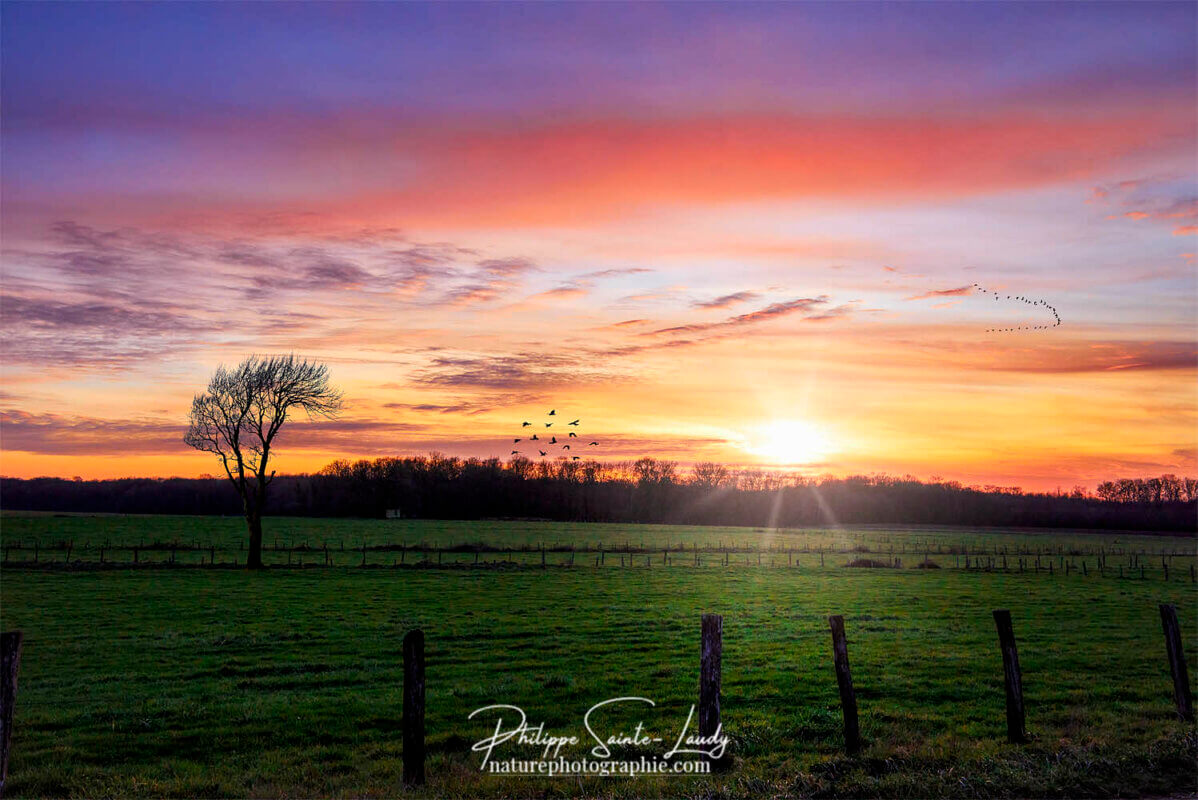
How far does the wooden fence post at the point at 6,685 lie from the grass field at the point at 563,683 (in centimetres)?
174

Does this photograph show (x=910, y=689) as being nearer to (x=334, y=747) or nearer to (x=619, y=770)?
(x=619, y=770)

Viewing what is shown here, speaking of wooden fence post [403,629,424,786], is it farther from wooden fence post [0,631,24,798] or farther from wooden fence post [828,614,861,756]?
wooden fence post [828,614,861,756]

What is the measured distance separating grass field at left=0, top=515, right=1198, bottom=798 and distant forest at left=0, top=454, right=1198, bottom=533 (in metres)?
122

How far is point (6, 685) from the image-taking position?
10.2m

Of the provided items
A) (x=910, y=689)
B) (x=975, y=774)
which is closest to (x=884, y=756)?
(x=975, y=774)

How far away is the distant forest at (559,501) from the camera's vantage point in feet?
536

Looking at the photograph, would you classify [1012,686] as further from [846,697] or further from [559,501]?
[559,501]

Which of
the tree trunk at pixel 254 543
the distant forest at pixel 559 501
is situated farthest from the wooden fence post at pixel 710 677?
the distant forest at pixel 559 501

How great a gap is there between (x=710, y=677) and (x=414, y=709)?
4002 mm

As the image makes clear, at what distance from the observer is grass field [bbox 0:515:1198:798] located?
469 inches

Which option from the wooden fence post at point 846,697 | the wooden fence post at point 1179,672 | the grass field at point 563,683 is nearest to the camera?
the grass field at point 563,683

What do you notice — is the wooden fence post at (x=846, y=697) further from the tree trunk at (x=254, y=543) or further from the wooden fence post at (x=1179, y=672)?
the tree trunk at (x=254, y=543)

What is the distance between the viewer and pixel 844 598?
40.6 meters

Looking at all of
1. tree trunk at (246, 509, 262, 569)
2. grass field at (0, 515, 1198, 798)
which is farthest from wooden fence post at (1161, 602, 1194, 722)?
tree trunk at (246, 509, 262, 569)
